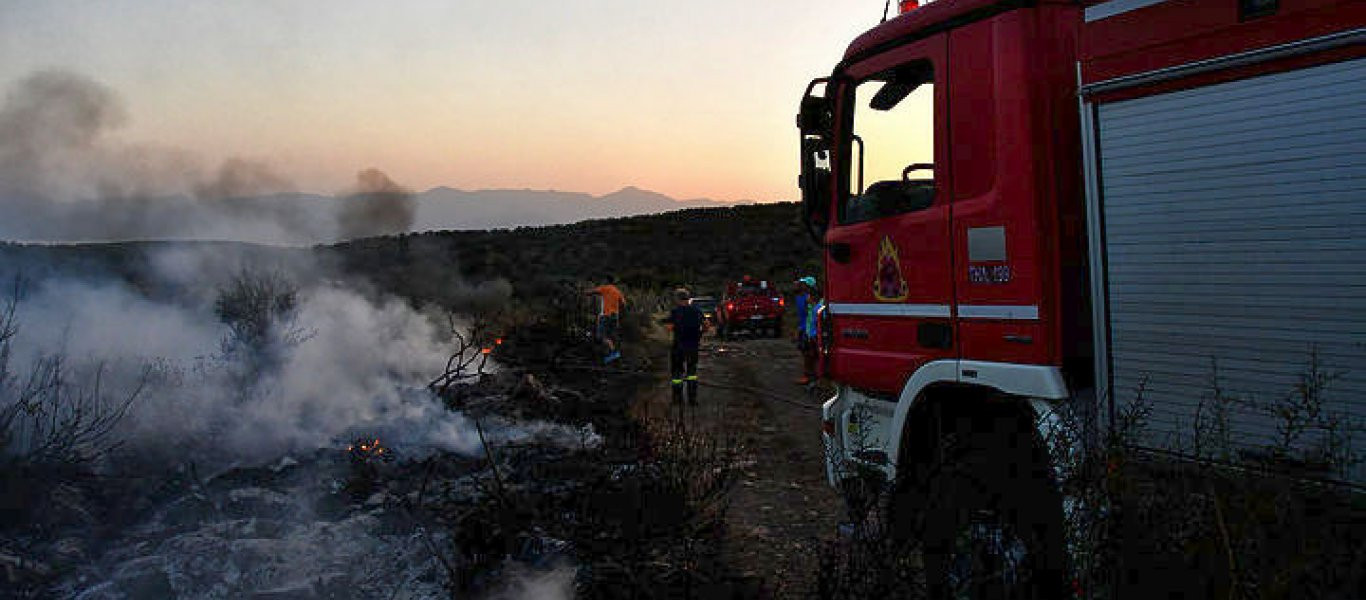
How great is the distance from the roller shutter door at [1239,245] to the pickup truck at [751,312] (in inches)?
697

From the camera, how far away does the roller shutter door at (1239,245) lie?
2.46 metres

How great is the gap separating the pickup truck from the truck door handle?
1634cm

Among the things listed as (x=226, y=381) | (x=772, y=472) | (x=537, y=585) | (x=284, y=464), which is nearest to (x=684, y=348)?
(x=772, y=472)

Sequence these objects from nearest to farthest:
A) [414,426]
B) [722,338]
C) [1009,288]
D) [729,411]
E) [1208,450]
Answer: [1208,450] → [1009,288] → [414,426] → [729,411] → [722,338]

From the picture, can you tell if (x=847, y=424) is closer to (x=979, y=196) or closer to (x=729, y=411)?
(x=979, y=196)

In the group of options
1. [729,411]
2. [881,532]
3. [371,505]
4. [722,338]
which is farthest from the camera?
[722,338]

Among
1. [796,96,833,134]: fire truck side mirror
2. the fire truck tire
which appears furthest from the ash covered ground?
[796,96,833,134]: fire truck side mirror

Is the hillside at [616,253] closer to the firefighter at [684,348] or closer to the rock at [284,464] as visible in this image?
the firefighter at [684,348]

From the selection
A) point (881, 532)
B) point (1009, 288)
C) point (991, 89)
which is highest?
point (991, 89)

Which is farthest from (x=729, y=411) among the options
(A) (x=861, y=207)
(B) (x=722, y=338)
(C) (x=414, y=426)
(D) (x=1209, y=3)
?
(B) (x=722, y=338)

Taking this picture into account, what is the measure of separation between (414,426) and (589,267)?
126 feet

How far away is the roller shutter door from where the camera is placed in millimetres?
2459

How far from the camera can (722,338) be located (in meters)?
21.0

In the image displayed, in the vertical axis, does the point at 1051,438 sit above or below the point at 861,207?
below
